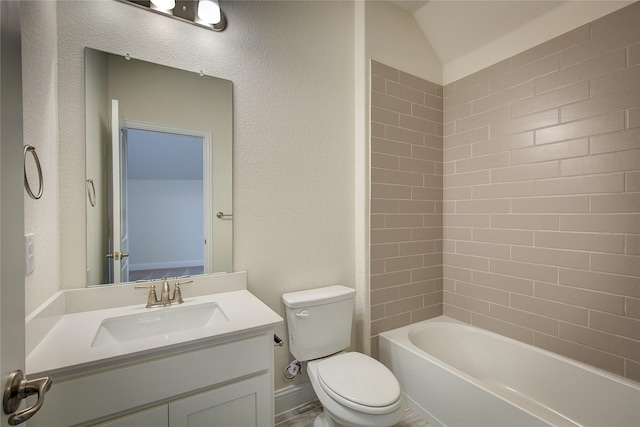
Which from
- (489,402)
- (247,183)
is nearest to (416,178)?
(247,183)

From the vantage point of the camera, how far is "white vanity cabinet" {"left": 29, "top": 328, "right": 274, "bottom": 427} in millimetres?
860

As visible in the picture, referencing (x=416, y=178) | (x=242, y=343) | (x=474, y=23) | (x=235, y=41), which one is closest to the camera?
(x=242, y=343)

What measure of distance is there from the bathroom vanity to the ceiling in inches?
90.1

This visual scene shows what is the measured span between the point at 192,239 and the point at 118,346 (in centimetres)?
66

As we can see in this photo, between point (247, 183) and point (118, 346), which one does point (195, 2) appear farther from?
point (118, 346)

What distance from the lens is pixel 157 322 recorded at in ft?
4.17

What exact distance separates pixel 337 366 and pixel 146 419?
0.89 m

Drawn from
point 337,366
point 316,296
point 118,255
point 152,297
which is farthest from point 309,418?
point 118,255

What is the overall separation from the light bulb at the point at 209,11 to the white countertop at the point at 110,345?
1.44m

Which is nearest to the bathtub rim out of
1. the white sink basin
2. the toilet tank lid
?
the toilet tank lid

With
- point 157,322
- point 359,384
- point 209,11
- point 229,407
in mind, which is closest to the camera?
point 229,407

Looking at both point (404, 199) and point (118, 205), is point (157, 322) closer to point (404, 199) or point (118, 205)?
point (118, 205)

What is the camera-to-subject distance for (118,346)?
37.4 inches

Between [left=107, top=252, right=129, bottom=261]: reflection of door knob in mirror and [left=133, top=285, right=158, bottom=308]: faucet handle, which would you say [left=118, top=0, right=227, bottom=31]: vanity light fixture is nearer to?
[left=107, top=252, right=129, bottom=261]: reflection of door knob in mirror
